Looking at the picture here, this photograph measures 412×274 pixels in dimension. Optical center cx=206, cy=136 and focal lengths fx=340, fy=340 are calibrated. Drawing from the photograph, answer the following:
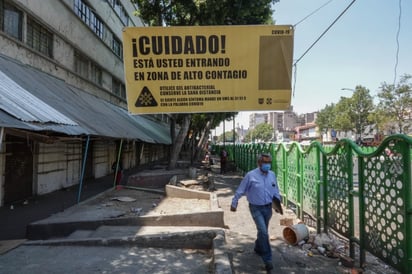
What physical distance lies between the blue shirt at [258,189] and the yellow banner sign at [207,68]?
1.78 metres

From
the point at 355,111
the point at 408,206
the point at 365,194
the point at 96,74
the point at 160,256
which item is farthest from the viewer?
the point at 355,111

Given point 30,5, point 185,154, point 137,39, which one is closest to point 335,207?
point 137,39

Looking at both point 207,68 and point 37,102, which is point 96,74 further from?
point 207,68

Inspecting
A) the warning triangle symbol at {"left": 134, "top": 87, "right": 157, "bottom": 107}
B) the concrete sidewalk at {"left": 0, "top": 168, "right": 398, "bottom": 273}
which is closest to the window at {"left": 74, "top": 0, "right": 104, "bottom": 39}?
the warning triangle symbol at {"left": 134, "top": 87, "right": 157, "bottom": 107}

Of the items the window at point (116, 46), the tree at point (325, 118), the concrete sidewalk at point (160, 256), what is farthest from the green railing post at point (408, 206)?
the tree at point (325, 118)

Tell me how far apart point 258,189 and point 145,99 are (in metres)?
2.82

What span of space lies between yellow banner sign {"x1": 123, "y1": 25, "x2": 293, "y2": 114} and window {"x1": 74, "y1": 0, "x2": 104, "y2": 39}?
32.1 ft

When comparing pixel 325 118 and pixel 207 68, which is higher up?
pixel 325 118

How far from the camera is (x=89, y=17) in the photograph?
1623 centimetres

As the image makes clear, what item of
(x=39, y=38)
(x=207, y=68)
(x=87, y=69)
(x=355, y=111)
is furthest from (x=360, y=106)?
(x=207, y=68)

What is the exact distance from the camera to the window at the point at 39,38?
10882 mm

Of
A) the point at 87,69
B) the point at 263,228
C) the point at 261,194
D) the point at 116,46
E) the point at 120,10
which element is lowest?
the point at 263,228

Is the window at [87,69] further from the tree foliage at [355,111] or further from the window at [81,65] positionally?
the tree foliage at [355,111]

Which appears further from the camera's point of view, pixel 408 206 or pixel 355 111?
pixel 355 111
